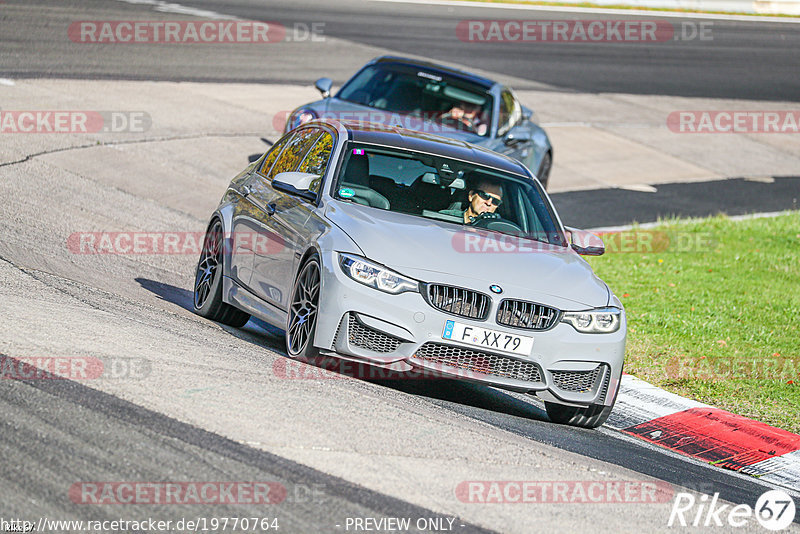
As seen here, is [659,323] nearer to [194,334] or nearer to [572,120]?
[194,334]

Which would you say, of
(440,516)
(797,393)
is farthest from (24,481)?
(797,393)

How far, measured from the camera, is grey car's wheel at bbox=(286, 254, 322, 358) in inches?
301

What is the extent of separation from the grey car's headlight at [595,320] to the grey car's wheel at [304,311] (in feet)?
5.15

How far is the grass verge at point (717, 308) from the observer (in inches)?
389

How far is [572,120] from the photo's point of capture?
77.0ft

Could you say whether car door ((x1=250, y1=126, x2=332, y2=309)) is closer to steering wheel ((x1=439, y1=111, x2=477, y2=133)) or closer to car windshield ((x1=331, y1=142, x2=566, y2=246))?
car windshield ((x1=331, y1=142, x2=566, y2=246))

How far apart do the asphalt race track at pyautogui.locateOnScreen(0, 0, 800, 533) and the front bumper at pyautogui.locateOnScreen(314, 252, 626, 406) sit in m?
0.23

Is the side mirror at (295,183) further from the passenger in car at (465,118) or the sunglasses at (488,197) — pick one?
the passenger in car at (465,118)

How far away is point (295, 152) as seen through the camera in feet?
31.2

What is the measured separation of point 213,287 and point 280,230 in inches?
45.5

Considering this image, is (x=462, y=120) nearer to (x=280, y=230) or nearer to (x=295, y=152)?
(x=295, y=152)

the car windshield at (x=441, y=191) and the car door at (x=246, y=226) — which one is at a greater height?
the car windshield at (x=441, y=191)

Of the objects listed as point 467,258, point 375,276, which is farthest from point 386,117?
point 375,276

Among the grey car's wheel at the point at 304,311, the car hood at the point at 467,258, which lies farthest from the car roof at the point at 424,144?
the grey car's wheel at the point at 304,311
